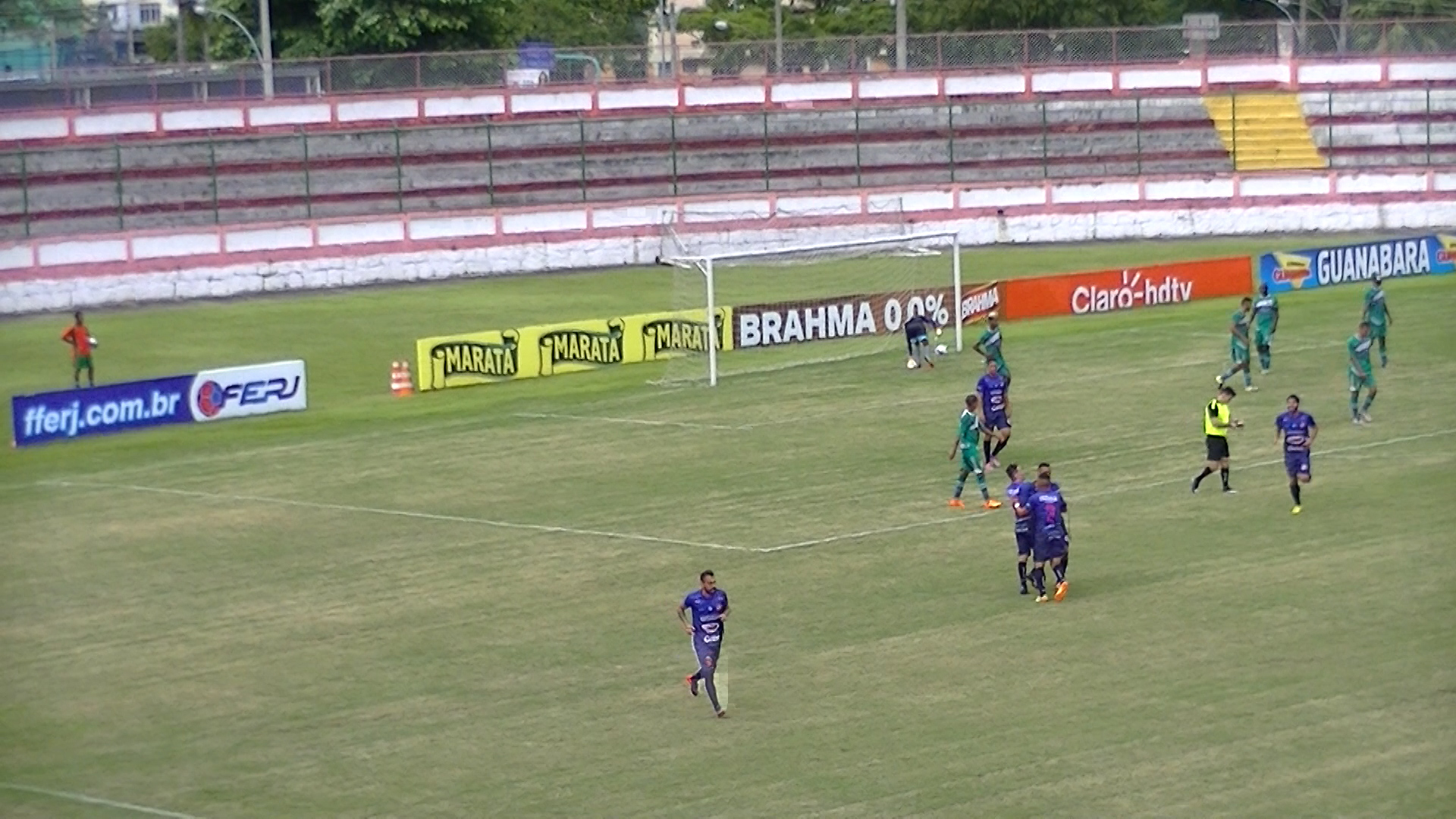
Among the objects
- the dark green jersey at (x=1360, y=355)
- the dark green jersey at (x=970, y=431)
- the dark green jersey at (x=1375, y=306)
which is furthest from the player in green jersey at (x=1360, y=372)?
the dark green jersey at (x=970, y=431)

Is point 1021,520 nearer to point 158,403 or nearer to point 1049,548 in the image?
point 1049,548

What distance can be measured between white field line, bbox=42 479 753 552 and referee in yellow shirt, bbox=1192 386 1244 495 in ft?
22.1

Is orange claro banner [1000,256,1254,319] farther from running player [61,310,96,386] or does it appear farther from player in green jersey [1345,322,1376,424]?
running player [61,310,96,386]

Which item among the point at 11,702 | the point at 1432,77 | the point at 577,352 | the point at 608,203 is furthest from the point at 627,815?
the point at 1432,77

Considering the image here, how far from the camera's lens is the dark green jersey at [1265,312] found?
39.3m

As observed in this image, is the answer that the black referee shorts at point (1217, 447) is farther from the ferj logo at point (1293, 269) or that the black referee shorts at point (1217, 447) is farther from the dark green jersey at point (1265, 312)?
the ferj logo at point (1293, 269)

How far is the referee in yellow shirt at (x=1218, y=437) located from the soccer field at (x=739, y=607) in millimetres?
361

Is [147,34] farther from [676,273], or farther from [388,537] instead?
[388,537]

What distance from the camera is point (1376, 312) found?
126 feet

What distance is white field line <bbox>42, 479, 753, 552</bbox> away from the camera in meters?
29.5

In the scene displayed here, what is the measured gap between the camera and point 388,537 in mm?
30328

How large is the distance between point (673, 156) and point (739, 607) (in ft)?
129

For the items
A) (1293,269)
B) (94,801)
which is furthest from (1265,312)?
(94,801)

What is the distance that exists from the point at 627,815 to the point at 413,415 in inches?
887
